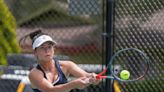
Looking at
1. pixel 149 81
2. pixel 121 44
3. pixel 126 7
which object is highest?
pixel 126 7

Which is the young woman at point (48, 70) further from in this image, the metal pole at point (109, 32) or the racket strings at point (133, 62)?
the racket strings at point (133, 62)

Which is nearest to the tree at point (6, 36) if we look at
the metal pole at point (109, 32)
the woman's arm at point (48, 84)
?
the metal pole at point (109, 32)

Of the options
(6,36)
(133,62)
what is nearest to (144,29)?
(133,62)

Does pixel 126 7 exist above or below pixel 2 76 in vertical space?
above

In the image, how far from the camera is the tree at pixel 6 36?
313 inches

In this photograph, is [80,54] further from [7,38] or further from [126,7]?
[126,7]

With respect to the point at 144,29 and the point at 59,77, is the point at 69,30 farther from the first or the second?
the point at 59,77

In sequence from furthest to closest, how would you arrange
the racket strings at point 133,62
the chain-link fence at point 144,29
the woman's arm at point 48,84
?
the racket strings at point 133,62, the chain-link fence at point 144,29, the woman's arm at point 48,84

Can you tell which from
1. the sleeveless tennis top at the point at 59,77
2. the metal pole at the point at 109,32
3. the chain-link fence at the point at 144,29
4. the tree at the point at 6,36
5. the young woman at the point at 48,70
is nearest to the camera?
the young woman at the point at 48,70

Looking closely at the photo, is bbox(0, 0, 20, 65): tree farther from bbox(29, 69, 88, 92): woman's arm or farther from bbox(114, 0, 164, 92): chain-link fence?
bbox(29, 69, 88, 92): woman's arm

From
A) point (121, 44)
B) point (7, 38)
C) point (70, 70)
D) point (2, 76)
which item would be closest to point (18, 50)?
point (7, 38)

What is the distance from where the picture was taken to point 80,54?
7.65 m

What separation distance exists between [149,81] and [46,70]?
1.90 metres

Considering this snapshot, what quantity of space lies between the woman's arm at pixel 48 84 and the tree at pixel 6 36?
3414mm
